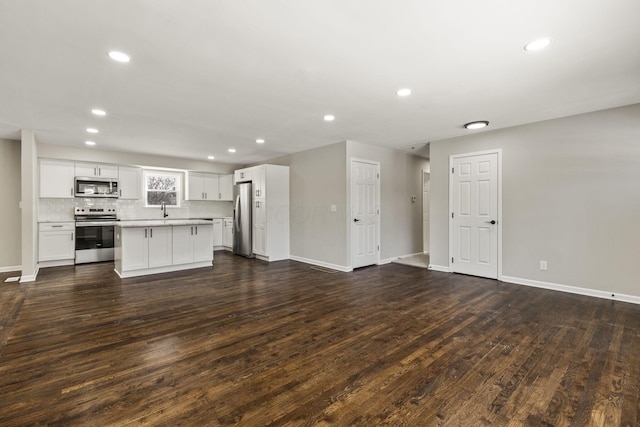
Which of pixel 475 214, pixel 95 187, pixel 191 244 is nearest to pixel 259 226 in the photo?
pixel 191 244

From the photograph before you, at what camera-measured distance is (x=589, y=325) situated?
2996 millimetres

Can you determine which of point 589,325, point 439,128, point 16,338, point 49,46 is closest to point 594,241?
point 589,325

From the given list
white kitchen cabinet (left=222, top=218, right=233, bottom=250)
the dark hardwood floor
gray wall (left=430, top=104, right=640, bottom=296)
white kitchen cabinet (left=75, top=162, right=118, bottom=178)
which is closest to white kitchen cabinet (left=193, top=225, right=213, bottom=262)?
the dark hardwood floor

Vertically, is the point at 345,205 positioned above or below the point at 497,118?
below

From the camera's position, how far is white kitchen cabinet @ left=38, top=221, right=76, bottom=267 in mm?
5742

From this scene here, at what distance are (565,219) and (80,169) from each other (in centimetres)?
888

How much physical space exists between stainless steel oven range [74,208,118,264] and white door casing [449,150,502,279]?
23.2 ft

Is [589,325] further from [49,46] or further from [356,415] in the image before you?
[49,46]

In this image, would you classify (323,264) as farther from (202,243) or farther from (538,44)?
(538,44)

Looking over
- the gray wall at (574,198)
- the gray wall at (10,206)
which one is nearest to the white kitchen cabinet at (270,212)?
the gray wall at (574,198)

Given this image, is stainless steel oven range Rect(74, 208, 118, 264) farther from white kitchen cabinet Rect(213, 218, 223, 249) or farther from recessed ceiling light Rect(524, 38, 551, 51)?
recessed ceiling light Rect(524, 38, 551, 51)

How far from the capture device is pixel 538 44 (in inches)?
90.4

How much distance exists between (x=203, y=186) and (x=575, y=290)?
798 cm

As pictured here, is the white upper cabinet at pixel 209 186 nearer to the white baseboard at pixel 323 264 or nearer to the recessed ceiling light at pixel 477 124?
the white baseboard at pixel 323 264
